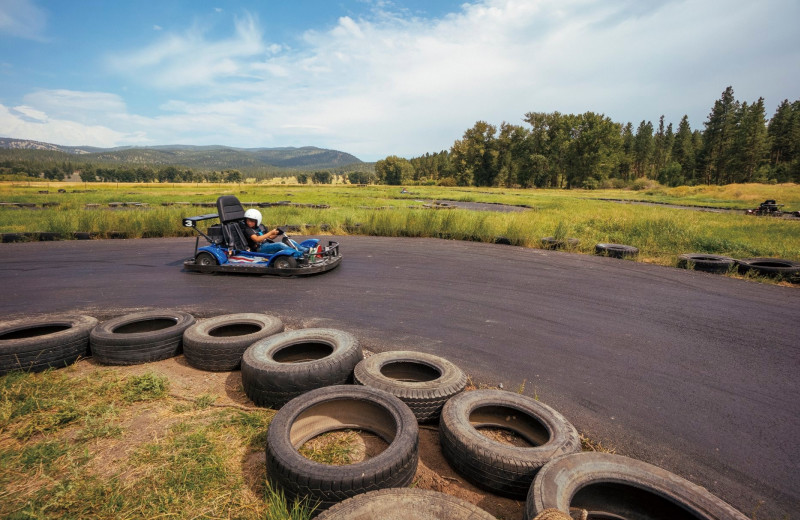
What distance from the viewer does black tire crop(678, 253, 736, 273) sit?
28.8ft

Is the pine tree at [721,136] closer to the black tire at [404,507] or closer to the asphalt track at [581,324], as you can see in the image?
the asphalt track at [581,324]

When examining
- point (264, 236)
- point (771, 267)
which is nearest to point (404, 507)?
point (264, 236)

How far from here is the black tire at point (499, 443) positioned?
A: 8.34 ft

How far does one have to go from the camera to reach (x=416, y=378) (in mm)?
4004

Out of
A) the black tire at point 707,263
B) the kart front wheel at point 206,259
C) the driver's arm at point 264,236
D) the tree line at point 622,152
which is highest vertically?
the tree line at point 622,152

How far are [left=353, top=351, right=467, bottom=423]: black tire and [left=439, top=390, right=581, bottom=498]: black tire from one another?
0.60ft

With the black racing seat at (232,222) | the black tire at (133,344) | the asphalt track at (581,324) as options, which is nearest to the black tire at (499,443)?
the asphalt track at (581,324)

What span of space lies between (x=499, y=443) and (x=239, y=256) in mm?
7574

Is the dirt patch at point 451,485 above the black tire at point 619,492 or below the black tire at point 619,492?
below

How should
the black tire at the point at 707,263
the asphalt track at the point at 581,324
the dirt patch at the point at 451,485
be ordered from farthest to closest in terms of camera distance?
the black tire at the point at 707,263 < the asphalt track at the point at 581,324 < the dirt patch at the point at 451,485

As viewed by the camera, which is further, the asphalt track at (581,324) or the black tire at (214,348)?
the black tire at (214,348)

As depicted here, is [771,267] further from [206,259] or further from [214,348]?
[206,259]

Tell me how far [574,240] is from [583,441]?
1008 centimetres

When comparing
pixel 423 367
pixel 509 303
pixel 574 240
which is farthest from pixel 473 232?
pixel 423 367
